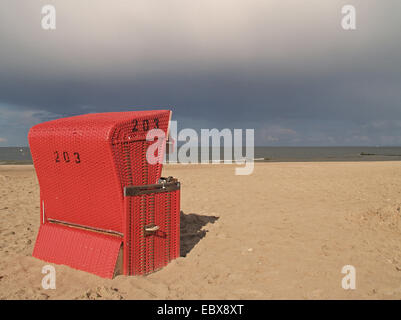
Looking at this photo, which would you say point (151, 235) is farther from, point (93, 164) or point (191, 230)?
point (191, 230)

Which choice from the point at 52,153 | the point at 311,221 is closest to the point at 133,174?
the point at 52,153

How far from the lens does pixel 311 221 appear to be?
648 centimetres

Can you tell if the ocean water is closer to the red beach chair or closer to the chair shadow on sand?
the chair shadow on sand

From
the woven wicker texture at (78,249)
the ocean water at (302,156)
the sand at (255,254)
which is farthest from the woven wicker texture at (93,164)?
the ocean water at (302,156)

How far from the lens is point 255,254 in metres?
4.63

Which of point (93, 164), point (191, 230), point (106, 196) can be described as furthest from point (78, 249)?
point (191, 230)

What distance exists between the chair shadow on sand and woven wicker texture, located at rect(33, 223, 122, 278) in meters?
1.29

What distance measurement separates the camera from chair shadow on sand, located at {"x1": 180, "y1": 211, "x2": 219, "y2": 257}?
5.16 meters

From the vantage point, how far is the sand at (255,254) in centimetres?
345

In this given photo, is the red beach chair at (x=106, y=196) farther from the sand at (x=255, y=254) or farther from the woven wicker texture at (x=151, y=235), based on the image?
the sand at (x=255, y=254)

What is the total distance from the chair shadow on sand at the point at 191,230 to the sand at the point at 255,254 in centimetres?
2

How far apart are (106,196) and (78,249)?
88 cm

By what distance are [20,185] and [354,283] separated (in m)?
11.7

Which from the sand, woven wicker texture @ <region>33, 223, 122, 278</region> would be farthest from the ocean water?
woven wicker texture @ <region>33, 223, 122, 278</region>
